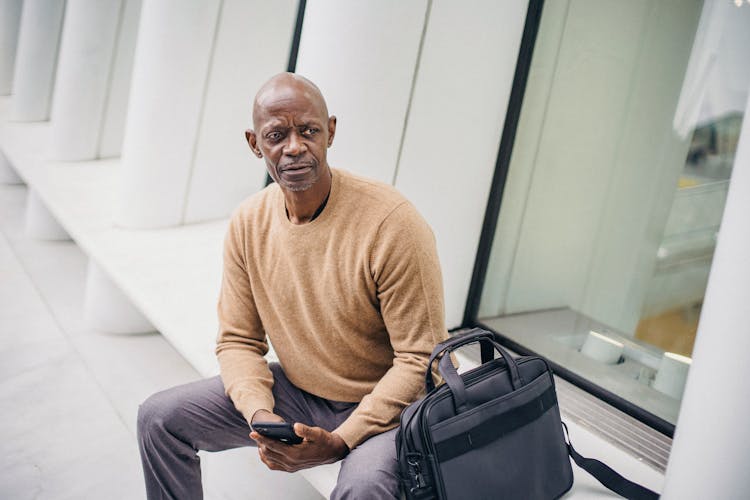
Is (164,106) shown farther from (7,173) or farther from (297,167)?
(7,173)

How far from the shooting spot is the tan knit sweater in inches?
71.9

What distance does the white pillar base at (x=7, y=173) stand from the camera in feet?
24.2

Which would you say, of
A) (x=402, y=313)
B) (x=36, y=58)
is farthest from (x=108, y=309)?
(x=36, y=58)

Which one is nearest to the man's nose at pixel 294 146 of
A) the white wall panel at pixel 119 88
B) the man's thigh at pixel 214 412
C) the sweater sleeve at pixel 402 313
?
the sweater sleeve at pixel 402 313

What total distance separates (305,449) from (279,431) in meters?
0.09

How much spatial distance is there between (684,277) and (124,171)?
11.5 ft

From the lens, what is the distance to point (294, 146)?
6.07ft

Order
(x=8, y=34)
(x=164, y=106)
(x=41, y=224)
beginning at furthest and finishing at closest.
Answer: (x=8, y=34)
(x=41, y=224)
(x=164, y=106)

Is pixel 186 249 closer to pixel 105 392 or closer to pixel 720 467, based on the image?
pixel 105 392

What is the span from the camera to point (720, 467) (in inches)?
62.0

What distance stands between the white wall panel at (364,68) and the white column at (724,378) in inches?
59.9

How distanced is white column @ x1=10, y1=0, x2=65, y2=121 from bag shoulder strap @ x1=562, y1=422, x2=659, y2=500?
7763 mm

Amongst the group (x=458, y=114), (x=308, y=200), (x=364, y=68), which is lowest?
(x=308, y=200)

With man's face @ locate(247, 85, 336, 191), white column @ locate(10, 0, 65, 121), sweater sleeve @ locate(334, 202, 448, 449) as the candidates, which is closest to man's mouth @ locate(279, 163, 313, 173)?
man's face @ locate(247, 85, 336, 191)
